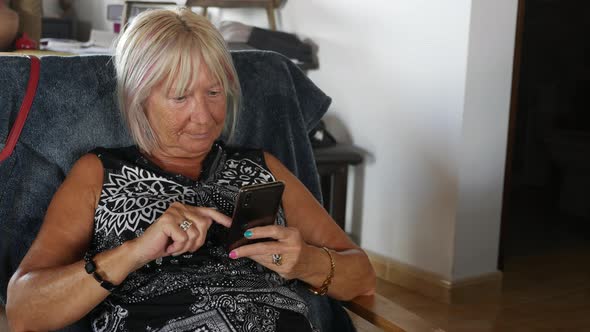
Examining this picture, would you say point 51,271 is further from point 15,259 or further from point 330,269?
point 330,269

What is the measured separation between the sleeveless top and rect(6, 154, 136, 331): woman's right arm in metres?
0.03

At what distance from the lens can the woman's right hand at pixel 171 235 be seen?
4.07ft

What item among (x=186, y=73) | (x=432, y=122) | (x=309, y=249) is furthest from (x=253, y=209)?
(x=432, y=122)

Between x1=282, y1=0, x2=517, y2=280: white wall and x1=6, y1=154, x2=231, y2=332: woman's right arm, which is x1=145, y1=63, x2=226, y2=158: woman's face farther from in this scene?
x1=282, y1=0, x2=517, y2=280: white wall

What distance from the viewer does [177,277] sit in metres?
1.39

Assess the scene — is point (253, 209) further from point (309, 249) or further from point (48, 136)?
point (48, 136)

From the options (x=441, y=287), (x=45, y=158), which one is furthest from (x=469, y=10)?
(x=45, y=158)

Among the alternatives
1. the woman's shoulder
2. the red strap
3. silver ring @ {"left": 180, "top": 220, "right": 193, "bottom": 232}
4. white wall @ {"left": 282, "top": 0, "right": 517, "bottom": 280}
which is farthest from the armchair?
white wall @ {"left": 282, "top": 0, "right": 517, "bottom": 280}

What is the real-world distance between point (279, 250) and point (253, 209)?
13 cm

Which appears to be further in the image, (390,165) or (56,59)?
(390,165)

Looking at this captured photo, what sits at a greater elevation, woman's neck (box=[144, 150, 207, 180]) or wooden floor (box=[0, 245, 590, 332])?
woman's neck (box=[144, 150, 207, 180])

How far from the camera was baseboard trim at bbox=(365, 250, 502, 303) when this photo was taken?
9.37ft

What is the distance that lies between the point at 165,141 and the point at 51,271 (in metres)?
0.35

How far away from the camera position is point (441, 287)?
113 inches
